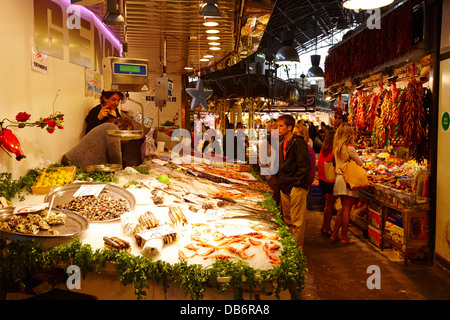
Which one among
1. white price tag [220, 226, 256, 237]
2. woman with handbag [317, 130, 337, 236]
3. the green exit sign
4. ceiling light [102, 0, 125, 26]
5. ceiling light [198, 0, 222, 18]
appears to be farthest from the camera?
woman with handbag [317, 130, 337, 236]

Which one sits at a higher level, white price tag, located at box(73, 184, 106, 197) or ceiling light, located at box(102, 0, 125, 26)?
ceiling light, located at box(102, 0, 125, 26)

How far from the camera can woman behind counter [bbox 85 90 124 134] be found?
19.6 feet

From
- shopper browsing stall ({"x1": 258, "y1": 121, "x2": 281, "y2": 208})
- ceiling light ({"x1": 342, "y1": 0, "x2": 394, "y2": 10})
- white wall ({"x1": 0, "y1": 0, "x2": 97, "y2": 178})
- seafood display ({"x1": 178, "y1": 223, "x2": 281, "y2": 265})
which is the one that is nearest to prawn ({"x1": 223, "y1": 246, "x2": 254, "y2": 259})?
seafood display ({"x1": 178, "y1": 223, "x2": 281, "y2": 265})

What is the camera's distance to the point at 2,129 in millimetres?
3580

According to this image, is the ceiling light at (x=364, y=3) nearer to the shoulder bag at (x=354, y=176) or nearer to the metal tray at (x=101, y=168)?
the shoulder bag at (x=354, y=176)

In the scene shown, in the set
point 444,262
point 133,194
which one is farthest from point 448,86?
point 133,194

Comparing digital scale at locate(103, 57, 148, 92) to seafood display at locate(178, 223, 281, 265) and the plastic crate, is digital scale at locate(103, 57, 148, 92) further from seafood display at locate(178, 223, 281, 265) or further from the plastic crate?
the plastic crate

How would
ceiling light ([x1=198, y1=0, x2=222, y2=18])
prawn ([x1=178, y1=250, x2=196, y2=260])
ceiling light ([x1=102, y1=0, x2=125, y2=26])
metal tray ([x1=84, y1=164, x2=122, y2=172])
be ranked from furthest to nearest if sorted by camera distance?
metal tray ([x1=84, y1=164, x2=122, y2=172]) < ceiling light ([x1=198, y1=0, x2=222, y2=18]) < ceiling light ([x1=102, y1=0, x2=125, y2=26]) < prawn ([x1=178, y1=250, x2=196, y2=260])

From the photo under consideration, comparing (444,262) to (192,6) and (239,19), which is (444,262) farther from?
(192,6)

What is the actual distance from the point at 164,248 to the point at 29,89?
270cm

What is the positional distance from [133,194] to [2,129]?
1426mm

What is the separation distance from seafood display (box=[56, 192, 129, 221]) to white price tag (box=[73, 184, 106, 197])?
43mm

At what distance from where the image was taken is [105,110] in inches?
237

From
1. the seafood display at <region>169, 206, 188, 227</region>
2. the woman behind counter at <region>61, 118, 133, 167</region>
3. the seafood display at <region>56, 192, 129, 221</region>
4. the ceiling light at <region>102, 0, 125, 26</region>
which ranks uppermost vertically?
the ceiling light at <region>102, 0, 125, 26</region>
